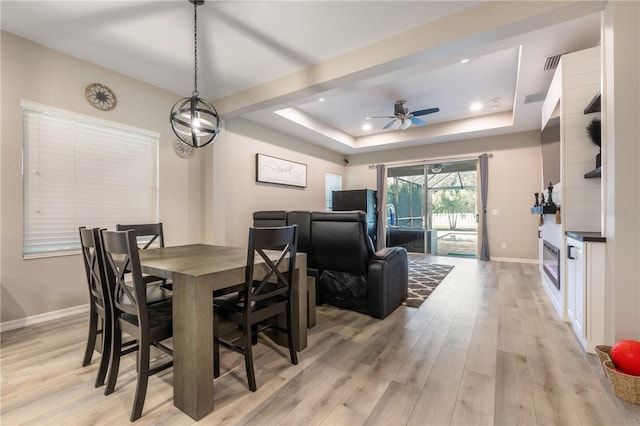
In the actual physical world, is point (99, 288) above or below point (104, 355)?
above

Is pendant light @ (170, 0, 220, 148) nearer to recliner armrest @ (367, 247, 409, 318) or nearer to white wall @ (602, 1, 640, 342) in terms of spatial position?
recliner armrest @ (367, 247, 409, 318)

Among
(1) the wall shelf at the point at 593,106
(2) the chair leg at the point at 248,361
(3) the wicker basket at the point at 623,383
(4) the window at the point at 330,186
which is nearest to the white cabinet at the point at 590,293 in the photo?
(3) the wicker basket at the point at 623,383

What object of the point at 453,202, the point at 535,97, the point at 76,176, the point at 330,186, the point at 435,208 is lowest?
the point at 435,208

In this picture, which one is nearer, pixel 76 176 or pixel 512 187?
pixel 76 176

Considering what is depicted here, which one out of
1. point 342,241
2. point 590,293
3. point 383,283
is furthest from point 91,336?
point 590,293

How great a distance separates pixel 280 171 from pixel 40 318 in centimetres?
413

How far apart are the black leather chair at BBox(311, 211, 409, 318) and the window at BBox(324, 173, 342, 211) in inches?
169

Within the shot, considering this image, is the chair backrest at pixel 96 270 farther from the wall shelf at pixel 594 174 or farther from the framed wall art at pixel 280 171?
the wall shelf at pixel 594 174

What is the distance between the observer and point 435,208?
276 inches

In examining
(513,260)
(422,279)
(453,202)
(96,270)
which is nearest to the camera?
(96,270)

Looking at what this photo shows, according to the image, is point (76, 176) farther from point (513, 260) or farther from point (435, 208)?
point (513, 260)

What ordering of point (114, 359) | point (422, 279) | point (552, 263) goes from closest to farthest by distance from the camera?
point (114, 359), point (552, 263), point (422, 279)

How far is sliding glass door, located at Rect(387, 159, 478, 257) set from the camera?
22.0 ft

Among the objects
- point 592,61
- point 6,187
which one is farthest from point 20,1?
point 592,61
